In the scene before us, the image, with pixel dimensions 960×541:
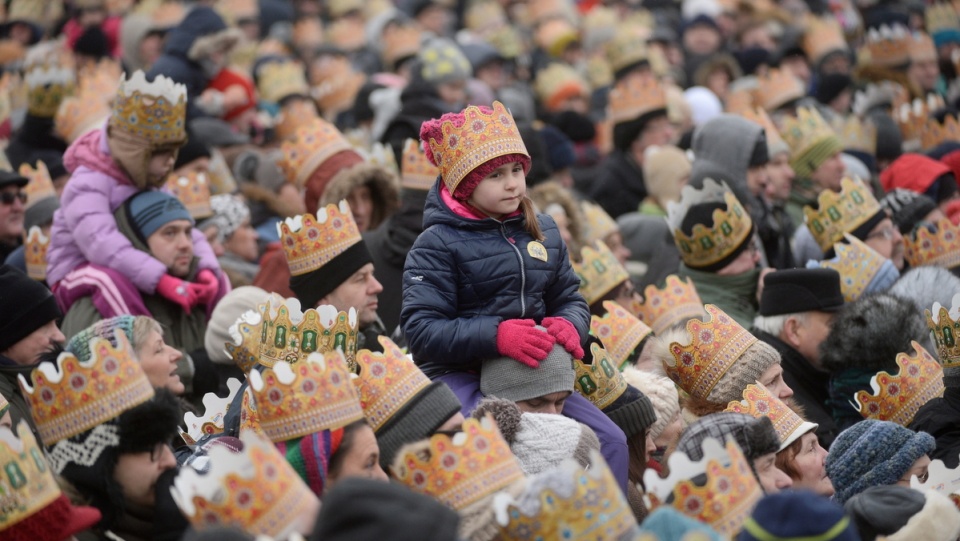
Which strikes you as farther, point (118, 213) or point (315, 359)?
point (118, 213)

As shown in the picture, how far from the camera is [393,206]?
341 inches

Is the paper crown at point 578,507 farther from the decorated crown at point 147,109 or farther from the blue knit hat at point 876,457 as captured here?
the decorated crown at point 147,109

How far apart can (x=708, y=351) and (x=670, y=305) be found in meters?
1.23

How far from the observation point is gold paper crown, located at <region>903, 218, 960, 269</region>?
27.8ft

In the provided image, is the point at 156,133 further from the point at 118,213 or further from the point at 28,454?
the point at 28,454

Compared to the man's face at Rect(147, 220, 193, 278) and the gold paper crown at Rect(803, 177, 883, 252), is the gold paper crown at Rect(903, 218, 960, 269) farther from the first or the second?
the man's face at Rect(147, 220, 193, 278)

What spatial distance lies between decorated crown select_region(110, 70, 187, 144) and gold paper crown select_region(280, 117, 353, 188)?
1.60 m

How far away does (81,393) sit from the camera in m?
4.73

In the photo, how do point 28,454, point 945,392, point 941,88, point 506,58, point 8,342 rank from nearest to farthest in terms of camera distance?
point 28,454, point 8,342, point 945,392, point 941,88, point 506,58

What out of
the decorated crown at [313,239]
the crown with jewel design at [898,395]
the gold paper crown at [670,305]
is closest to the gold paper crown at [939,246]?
the gold paper crown at [670,305]

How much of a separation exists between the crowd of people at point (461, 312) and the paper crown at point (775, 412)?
1 cm

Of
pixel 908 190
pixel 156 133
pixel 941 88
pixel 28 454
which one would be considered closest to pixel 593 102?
pixel 941 88

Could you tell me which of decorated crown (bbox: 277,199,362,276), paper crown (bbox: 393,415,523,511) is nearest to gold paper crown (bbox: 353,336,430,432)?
paper crown (bbox: 393,415,523,511)

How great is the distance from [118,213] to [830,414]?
12.9 feet
